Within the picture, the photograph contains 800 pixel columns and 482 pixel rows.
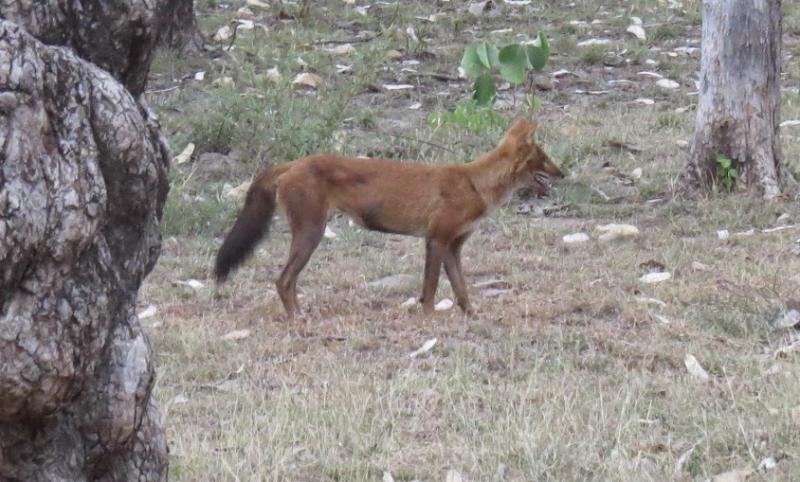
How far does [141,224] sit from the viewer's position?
153 inches

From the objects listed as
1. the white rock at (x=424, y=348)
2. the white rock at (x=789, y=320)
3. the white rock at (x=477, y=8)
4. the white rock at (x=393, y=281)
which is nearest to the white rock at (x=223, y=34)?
the white rock at (x=477, y=8)

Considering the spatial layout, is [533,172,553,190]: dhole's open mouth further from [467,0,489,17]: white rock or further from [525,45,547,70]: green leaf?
[467,0,489,17]: white rock

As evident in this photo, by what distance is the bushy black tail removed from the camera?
7.62m

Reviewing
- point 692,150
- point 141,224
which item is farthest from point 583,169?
point 141,224

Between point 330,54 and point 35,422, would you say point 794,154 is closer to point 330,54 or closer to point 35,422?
point 330,54

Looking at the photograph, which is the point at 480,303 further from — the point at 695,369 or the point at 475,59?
the point at 695,369

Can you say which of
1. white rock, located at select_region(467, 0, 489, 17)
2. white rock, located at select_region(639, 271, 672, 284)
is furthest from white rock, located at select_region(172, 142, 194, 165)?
white rock, located at select_region(467, 0, 489, 17)

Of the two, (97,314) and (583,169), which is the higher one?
(97,314)

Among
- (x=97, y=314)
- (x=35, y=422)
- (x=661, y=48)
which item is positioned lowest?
(x=661, y=48)

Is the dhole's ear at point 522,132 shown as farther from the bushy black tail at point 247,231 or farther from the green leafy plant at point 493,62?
the bushy black tail at point 247,231

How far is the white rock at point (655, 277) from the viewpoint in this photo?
26.0ft

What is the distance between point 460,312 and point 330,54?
695 cm

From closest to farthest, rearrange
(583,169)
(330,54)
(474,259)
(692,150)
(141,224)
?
(141,224), (474,259), (692,150), (583,169), (330,54)

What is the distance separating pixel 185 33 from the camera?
46.2 ft
